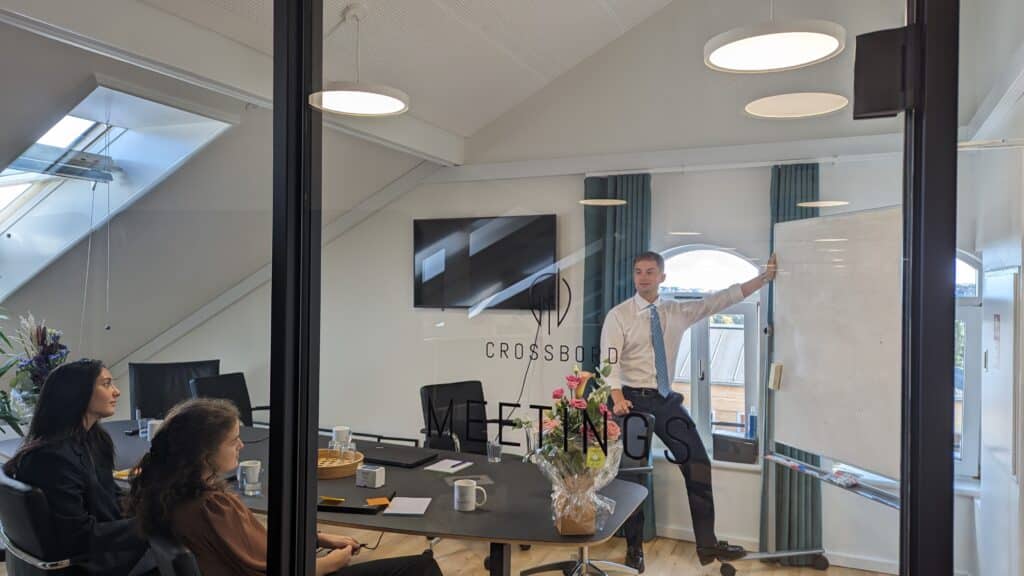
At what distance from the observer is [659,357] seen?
1.10 meters

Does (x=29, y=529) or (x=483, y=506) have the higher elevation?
(x=483, y=506)

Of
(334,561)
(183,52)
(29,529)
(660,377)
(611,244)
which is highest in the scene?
(183,52)

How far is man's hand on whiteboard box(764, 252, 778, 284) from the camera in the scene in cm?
103

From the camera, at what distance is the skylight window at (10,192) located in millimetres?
1893

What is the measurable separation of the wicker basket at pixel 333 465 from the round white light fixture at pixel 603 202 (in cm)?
70

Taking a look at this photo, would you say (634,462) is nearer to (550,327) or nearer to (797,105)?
(550,327)

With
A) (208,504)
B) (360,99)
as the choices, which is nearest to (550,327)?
(360,99)

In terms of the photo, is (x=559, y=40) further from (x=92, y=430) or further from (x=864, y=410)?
(x=92, y=430)

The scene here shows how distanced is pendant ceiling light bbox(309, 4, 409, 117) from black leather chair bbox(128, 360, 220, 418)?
0.67m

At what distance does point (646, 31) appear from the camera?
1108 millimetres

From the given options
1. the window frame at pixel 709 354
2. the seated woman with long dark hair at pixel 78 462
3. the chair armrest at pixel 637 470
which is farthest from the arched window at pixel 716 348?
the seated woman with long dark hair at pixel 78 462

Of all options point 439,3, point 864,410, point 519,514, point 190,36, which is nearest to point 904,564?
point 864,410

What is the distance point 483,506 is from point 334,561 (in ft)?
1.05

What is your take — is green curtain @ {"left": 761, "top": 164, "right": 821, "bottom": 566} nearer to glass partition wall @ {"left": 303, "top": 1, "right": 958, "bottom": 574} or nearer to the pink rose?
glass partition wall @ {"left": 303, "top": 1, "right": 958, "bottom": 574}
